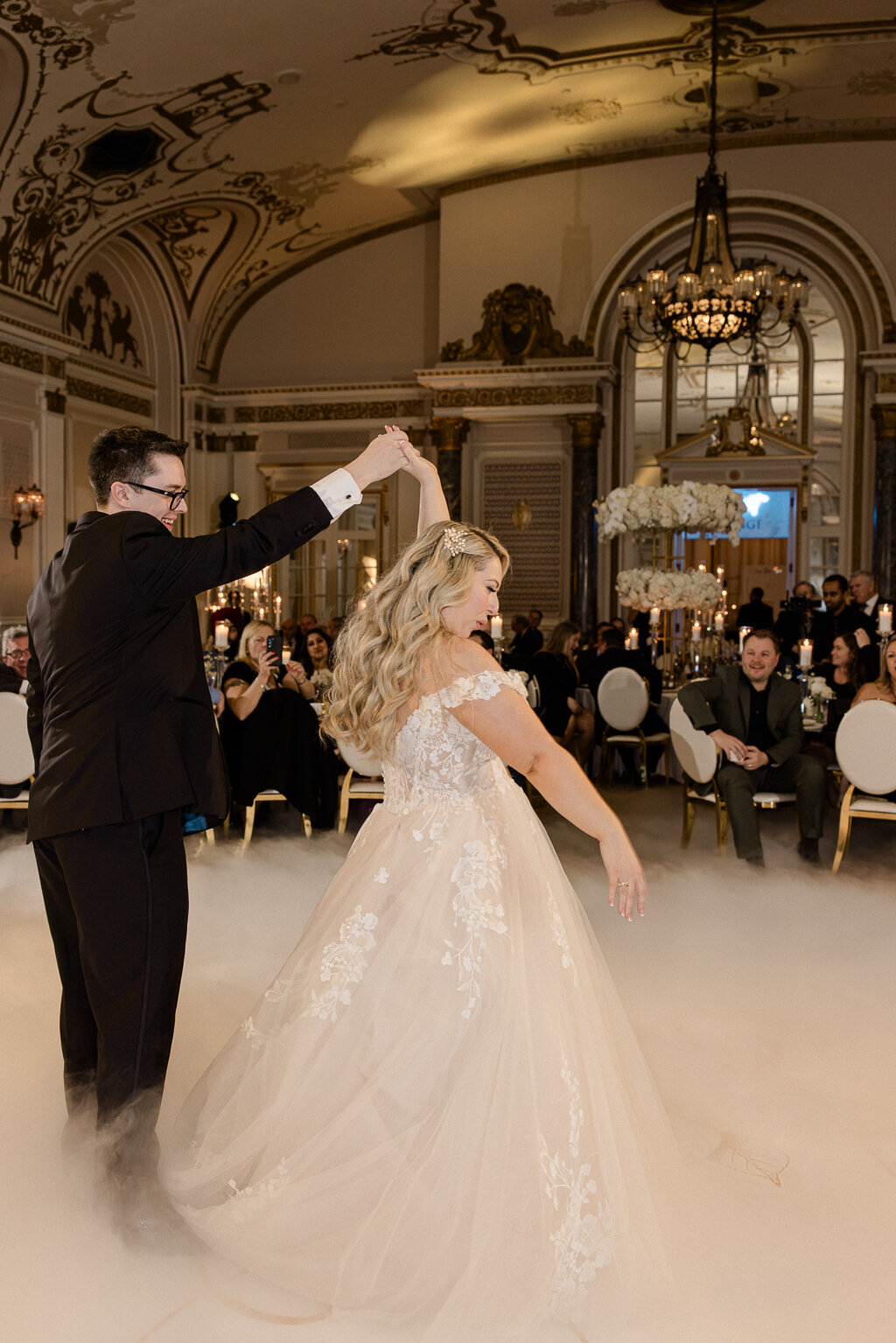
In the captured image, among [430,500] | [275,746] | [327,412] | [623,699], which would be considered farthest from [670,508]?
[327,412]

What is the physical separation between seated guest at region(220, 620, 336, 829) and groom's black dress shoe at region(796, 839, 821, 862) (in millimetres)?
2474

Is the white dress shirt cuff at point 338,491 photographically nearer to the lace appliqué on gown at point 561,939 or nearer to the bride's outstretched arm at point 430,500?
the bride's outstretched arm at point 430,500

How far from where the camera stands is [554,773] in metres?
1.92

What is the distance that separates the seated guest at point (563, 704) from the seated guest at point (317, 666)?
1400mm

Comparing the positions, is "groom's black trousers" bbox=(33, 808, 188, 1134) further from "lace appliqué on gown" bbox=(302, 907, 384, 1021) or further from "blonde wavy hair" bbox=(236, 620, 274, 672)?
"blonde wavy hair" bbox=(236, 620, 274, 672)

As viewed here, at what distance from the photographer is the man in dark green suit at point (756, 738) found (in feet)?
16.8

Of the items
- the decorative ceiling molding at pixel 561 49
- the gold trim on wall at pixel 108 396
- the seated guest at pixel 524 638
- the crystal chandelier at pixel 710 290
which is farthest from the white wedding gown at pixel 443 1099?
the gold trim on wall at pixel 108 396

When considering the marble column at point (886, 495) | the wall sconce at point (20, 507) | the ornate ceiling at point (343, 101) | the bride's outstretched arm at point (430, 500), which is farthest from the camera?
the marble column at point (886, 495)

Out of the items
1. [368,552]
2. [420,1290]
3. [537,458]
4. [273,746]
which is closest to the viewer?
[420,1290]

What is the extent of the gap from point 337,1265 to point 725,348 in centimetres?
1241

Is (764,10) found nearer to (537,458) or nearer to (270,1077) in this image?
(537,458)

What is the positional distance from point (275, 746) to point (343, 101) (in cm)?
758

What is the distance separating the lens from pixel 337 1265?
185 centimetres

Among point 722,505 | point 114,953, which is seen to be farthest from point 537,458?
point 114,953
